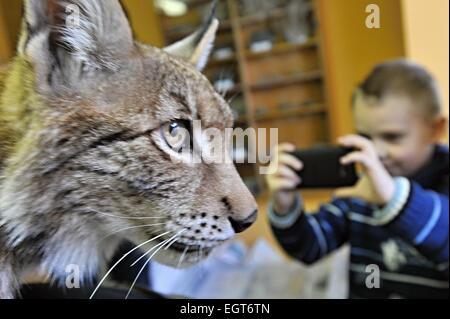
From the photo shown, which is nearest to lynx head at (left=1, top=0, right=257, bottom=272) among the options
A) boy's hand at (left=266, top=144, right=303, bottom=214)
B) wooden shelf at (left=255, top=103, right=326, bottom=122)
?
boy's hand at (left=266, top=144, right=303, bottom=214)

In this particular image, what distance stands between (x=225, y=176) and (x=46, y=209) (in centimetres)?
13

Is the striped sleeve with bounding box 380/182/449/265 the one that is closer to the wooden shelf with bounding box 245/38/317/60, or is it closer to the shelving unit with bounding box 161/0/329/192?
the shelving unit with bounding box 161/0/329/192

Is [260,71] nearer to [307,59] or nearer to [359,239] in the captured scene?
[307,59]

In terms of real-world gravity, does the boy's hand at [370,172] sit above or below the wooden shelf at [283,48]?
below

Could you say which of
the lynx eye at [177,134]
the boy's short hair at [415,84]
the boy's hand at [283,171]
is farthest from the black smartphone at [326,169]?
the lynx eye at [177,134]

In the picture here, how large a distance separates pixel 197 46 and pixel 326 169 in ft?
0.78

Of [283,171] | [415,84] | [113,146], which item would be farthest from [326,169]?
[113,146]

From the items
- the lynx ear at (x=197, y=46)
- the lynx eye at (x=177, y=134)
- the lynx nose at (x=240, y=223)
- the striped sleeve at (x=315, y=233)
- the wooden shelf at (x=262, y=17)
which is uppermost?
the wooden shelf at (x=262, y=17)

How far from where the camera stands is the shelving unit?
576 millimetres

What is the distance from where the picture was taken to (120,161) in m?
0.32

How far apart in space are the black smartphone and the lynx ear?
0.68 ft

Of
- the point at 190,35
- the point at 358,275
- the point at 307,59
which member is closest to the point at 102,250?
the point at 190,35

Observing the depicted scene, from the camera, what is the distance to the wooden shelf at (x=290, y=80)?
2.46 ft

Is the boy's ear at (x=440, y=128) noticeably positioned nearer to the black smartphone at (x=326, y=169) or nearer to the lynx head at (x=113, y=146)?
the black smartphone at (x=326, y=169)
